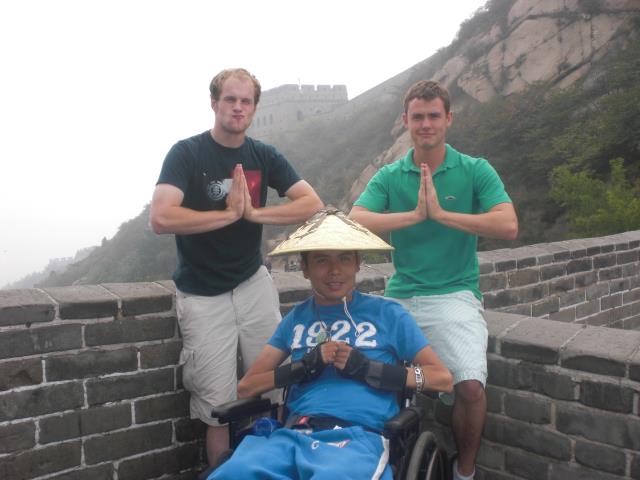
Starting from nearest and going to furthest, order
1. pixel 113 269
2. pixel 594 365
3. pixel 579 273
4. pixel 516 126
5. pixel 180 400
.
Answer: pixel 594 365, pixel 180 400, pixel 579 273, pixel 516 126, pixel 113 269

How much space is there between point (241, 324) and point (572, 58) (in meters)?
28.7

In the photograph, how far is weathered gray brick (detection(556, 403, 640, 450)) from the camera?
101 inches

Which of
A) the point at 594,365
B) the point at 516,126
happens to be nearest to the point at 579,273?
the point at 594,365

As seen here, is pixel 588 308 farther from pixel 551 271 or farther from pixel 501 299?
pixel 501 299

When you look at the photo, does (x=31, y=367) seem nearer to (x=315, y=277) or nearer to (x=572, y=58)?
(x=315, y=277)

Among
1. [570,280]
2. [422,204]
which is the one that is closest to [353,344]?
[422,204]

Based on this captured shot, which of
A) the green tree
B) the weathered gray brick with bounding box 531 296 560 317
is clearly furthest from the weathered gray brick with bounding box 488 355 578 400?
the green tree

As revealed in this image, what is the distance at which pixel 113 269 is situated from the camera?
165ft

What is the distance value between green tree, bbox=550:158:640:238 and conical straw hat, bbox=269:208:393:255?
10.2m

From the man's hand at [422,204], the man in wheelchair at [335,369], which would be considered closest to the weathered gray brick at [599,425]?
the man in wheelchair at [335,369]

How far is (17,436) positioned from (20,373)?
0.30m

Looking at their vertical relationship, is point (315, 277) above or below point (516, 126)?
below

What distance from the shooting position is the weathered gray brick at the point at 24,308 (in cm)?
264

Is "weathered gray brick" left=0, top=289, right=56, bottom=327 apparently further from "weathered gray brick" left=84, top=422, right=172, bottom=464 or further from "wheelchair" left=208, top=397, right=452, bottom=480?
"wheelchair" left=208, top=397, right=452, bottom=480
